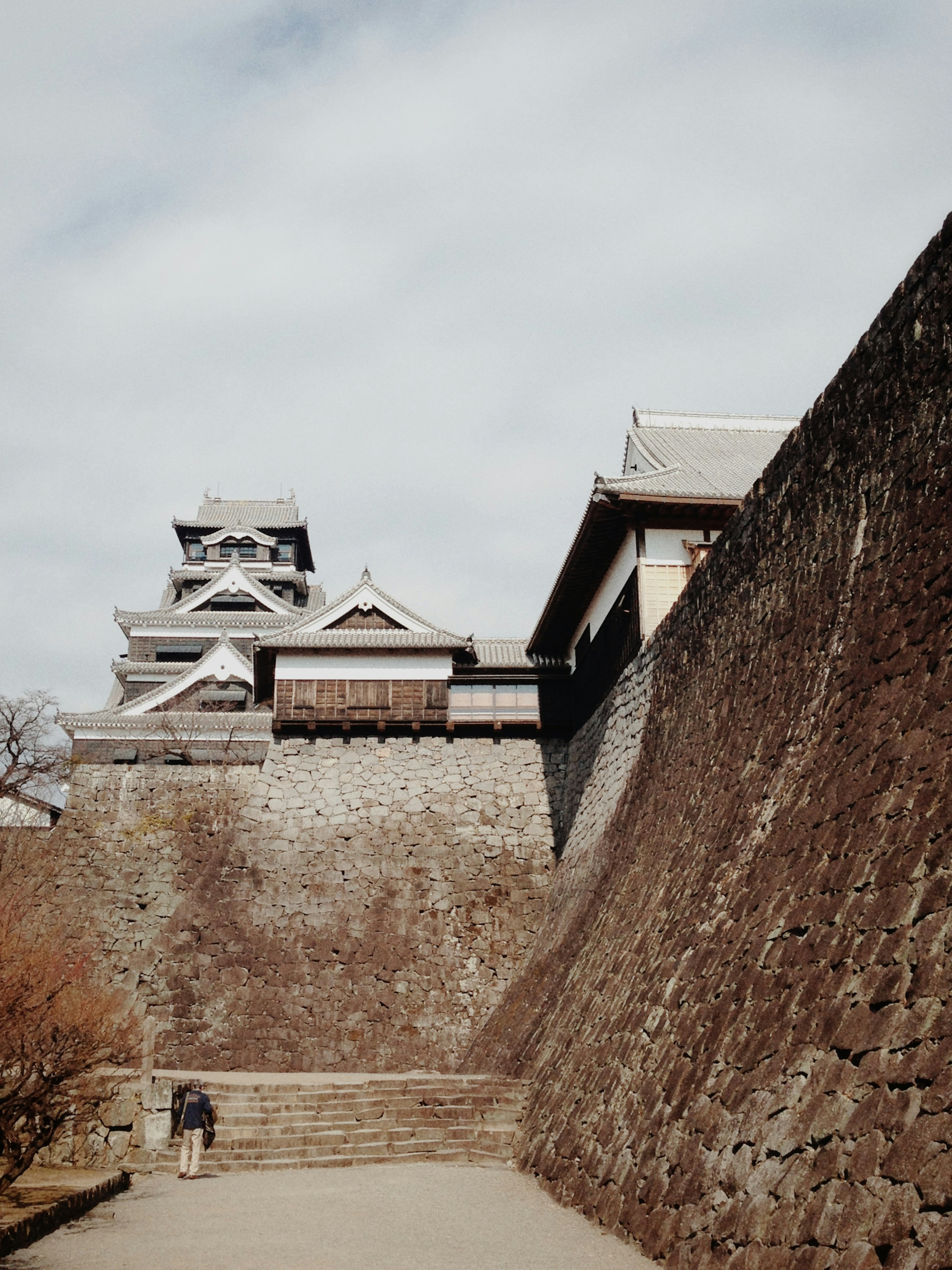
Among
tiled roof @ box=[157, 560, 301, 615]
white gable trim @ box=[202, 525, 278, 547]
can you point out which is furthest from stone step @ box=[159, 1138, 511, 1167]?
white gable trim @ box=[202, 525, 278, 547]

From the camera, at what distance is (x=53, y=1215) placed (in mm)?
7379

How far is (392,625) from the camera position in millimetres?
21359

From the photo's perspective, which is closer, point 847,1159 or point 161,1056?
point 847,1159

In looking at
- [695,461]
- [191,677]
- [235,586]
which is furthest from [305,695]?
[235,586]

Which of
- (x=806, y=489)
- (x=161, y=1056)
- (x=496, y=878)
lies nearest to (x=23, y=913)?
(x=161, y=1056)

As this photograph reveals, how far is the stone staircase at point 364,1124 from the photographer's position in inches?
429

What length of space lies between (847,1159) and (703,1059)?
2.23 metres

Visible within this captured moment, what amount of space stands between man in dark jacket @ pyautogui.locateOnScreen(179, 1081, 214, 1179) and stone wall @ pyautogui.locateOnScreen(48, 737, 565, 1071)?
639cm

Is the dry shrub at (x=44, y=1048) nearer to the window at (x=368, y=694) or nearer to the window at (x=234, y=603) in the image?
the window at (x=368, y=694)

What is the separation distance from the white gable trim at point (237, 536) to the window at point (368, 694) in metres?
19.5

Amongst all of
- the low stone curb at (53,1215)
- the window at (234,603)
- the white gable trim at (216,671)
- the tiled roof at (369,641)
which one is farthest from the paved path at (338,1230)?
the window at (234,603)

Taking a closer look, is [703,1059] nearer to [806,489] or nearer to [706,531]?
[806,489]

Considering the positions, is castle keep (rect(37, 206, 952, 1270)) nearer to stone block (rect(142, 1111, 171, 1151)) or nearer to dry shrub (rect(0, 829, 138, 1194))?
stone block (rect(142, 1111, 171, 1151))

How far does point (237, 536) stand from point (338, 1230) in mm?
33104
